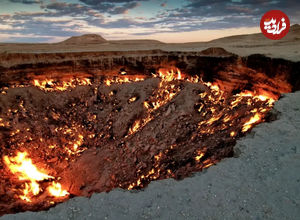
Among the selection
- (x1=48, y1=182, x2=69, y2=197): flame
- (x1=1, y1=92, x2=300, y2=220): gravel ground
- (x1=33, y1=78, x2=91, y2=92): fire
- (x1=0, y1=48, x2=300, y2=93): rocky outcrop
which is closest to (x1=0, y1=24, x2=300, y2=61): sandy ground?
(x1=0, y1=48, x2=300, y2=93): rocky outcrop

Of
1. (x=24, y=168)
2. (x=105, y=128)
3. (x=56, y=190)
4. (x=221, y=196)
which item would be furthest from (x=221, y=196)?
(x=24, y=168)

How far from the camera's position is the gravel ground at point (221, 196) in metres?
2.71

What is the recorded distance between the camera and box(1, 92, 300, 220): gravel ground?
271cm

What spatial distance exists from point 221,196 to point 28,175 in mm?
8864

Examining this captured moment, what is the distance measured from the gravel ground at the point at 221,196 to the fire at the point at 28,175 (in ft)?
18.8

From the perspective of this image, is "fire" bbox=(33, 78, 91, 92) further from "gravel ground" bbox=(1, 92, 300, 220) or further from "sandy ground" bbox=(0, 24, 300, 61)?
"gravel ground" bbox=(1, 92, 300, 220)

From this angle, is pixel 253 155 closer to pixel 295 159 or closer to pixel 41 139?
pixel 295 159

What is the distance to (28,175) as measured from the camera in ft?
28.2

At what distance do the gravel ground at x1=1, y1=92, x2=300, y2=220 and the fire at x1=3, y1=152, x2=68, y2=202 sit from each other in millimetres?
5738

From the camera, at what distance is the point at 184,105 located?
33.5ft

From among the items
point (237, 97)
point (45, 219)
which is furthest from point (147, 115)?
point (45, 219)

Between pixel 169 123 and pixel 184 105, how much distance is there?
4.86 feet

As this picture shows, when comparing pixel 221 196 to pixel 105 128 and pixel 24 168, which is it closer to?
pixel 105 128

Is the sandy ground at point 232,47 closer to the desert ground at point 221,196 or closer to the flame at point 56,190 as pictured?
the desert ground at point 221,196
